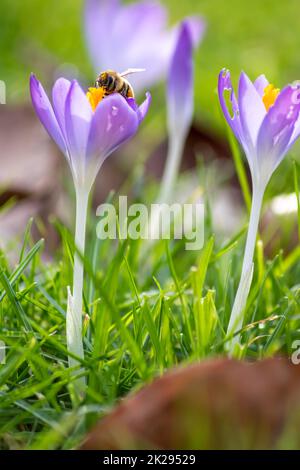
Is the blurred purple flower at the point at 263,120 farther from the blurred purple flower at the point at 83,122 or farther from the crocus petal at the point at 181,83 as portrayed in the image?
the crocus petal at the point at 181,83

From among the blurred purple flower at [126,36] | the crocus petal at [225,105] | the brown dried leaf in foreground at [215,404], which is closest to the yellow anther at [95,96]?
the crocus petal at [225,105]

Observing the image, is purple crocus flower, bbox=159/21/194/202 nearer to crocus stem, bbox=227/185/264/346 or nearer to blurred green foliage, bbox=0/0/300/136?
crocus stem, bbox=227/185/264/346

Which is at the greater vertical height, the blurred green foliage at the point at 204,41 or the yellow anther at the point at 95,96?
the blurred green foliage at the point at 204,41

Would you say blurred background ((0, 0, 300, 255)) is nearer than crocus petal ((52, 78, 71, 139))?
No

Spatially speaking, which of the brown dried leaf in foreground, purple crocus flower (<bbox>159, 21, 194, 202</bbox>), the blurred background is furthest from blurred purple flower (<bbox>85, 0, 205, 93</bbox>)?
the brown dried leaf in foreground

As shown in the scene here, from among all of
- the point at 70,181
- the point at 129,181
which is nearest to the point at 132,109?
the point at 70,181

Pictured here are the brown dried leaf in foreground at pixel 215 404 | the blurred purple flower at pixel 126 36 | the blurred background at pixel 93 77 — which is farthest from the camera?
the blurred purple flower at pixel 126 36
